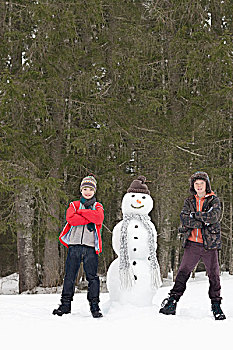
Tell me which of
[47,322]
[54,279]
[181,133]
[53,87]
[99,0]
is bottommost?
[54,279]

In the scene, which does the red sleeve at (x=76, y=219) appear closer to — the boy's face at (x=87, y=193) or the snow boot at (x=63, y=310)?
the boy's face at (x=87, y=193)

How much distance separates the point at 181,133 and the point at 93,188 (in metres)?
6.30

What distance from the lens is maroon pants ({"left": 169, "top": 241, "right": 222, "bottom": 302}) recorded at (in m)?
4.99

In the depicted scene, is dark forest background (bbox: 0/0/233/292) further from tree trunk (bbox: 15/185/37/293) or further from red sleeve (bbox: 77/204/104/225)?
red sleeve (bbox: 77/204/104/225)

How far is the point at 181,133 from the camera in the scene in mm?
11078

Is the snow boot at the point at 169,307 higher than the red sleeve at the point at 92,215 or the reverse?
the reverse

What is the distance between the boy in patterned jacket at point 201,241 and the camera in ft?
16.2

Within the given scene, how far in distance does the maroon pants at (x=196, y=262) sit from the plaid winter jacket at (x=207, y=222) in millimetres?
105

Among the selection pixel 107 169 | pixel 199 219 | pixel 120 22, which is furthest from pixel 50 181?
pixel 120 22

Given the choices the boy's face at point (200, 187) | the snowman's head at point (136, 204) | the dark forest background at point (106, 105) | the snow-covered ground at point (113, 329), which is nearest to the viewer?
the snow-covered ground at point (113, 329)

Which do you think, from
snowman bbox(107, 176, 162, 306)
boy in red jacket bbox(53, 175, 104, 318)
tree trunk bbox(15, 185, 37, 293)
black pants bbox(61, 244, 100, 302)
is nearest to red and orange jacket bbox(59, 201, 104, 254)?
boy in red jacket bbox(53, 175, 104, 318)

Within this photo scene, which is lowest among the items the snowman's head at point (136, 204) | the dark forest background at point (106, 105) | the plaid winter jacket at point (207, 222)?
the plaid winter jacket at point (207, 222)

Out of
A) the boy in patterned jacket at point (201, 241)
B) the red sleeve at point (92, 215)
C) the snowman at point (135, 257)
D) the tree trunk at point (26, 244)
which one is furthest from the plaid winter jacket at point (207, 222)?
the tree trunk at point (26, 244)

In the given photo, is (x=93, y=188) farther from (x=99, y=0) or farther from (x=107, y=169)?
(x=99, y=0)
